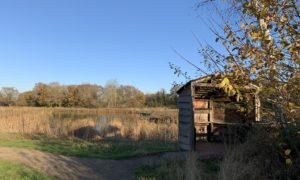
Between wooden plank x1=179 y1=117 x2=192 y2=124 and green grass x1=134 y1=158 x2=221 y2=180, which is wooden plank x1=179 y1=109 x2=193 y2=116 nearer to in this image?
wooden plank x1=179 y1=117 x2=192 y2=124

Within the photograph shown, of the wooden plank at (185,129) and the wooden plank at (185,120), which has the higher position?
the wooden plank at (185,120)

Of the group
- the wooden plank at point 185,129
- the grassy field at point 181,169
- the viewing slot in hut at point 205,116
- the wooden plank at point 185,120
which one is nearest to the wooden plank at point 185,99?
the viewing slot in hut at point 205,116

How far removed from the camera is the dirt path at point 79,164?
7668 millimetres

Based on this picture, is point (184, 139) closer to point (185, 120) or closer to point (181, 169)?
point (185, 120)

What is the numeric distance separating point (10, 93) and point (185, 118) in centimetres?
5969

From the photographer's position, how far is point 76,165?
8.59 metres

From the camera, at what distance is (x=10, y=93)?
62562 millimetres

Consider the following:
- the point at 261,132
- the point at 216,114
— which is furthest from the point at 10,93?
the point at 261,132

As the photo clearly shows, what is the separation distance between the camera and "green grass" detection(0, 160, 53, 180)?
6496 mm

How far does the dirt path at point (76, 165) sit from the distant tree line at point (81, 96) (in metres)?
40.0

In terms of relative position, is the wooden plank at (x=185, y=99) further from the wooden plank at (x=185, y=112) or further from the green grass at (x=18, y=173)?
the green grass at (x=18, y=173)

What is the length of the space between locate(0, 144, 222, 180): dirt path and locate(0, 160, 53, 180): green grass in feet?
1.18

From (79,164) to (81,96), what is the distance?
4617cm

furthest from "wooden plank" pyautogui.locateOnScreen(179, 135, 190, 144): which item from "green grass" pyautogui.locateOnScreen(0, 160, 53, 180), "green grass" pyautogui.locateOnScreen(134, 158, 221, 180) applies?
"green grass" pyautogui.locateOnScreen(0, 160, 53, 180)
